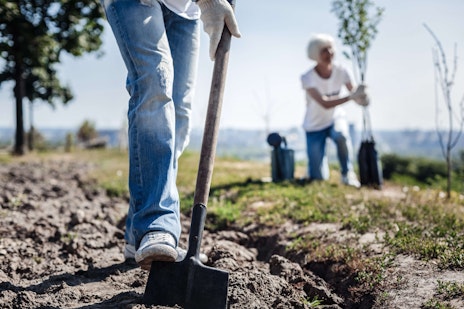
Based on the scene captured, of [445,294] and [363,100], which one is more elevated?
[363,100]

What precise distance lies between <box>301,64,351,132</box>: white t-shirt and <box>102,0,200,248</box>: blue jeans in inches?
171

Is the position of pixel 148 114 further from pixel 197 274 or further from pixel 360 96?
pixel 360 96

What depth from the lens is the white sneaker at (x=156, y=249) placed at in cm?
206

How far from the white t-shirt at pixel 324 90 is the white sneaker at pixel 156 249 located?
472cm

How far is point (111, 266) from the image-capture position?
2.83m

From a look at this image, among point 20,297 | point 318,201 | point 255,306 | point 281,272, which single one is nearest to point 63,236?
point 20,297

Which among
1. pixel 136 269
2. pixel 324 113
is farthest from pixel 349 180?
pixel 136 269

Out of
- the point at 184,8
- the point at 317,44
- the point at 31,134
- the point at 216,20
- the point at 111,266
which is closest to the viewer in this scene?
the point at 216,20

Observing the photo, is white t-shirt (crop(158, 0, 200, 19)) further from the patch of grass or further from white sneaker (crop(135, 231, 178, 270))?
the patch of grass

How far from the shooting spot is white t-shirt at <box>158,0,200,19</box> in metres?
2.59

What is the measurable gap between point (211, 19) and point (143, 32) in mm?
343

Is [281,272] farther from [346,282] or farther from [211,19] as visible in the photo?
[211,19]

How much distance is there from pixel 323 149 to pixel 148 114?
470 centimetres

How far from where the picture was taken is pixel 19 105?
1762 cm
